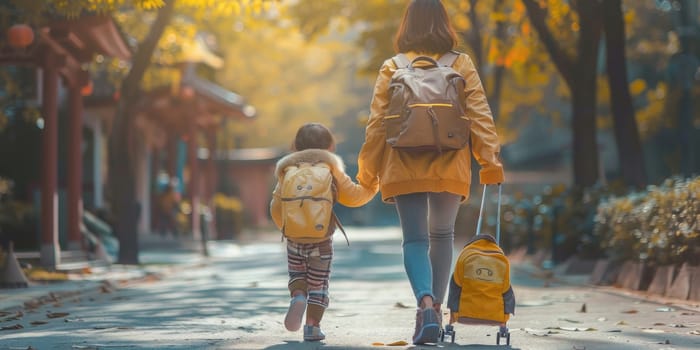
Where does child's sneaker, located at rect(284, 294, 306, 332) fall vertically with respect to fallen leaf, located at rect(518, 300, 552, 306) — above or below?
above

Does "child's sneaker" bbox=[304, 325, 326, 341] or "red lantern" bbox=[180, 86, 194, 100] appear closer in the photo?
"child's sneaker" bbox=[304, 325, 326, 341]

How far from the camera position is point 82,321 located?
9.35 m

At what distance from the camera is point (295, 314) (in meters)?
7.46

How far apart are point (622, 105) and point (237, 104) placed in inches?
718

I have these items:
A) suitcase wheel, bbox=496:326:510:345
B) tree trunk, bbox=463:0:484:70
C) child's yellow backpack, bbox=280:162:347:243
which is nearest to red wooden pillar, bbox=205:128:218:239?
tree trunk, bbox=463:0:484:70

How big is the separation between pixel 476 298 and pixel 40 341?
2.69m

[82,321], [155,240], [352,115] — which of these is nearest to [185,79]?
[155,240]

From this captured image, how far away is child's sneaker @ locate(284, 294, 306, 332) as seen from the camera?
7.44 metres

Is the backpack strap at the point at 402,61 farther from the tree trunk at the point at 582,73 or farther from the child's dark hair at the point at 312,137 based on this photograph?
the tree trunk at the point at 582,73

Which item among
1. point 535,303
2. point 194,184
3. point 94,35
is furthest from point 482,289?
point 194,184

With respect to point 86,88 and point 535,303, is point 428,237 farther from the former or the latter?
point 86,88

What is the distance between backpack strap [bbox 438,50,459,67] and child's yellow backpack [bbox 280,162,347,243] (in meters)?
0.98

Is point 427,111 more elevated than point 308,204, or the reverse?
point 427,111

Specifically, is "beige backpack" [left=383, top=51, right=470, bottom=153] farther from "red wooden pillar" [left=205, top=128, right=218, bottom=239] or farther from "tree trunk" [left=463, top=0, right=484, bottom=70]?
"red wooden pillar" [left=205, top=128, right=218, bottom=239]
